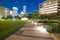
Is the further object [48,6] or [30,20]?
[48,6]

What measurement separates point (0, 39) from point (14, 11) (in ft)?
98.5

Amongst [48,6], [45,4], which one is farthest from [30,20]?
[48,6]

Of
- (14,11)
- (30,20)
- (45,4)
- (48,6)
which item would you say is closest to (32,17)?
(30,20)

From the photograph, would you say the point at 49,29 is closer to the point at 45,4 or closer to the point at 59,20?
the point at 59,20

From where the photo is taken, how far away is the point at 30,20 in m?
62.3

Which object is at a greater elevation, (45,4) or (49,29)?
(45,4)

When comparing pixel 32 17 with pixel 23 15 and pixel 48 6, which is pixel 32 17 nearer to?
pixel 23 15

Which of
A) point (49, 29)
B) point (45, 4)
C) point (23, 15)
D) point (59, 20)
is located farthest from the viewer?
Answer: point (45, 4)

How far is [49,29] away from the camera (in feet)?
57.5

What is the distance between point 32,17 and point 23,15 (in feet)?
10.6

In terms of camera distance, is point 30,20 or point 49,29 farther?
point 30,20

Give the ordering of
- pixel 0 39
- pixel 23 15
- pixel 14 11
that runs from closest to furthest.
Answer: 1. pixel 0 39
2. pixel 14 11
3. pixel 23 15

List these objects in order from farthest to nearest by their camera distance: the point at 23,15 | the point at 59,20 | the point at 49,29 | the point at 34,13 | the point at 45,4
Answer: the point at 45,4 < the point at 34,13 < the point at 23,15 < the point at 59,20 < the point at 49,29

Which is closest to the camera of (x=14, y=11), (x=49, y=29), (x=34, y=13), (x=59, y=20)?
(x=49, y=29)
